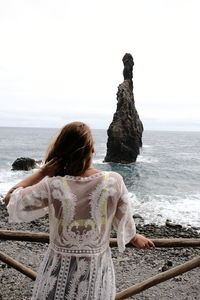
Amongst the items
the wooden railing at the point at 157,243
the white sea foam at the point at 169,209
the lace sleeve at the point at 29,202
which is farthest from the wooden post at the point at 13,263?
the white sea foam at the point at 169,209

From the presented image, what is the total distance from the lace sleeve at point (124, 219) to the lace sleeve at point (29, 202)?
51 centimetres

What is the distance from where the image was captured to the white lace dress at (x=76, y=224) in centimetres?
190

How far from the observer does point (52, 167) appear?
190 cm

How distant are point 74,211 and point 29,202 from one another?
32 cm

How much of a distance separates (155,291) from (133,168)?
Result: 28826 millimetres

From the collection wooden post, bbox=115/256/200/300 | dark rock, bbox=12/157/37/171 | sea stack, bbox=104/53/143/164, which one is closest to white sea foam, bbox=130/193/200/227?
wooden post, bbox=115/256/200/300

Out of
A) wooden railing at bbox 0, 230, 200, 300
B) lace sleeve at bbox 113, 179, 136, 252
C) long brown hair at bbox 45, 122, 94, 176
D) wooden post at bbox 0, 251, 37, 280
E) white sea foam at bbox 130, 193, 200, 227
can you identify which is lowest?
white sea foam at bbox 130, 193, 200, 227

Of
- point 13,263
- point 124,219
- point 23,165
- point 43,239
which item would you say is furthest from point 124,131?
point 124,219

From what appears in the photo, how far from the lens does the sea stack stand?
131ft

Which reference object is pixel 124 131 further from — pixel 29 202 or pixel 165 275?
pixel 29 202

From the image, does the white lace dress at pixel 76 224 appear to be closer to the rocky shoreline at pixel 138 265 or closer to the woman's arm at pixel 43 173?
the woman's arm at pixel 43 173

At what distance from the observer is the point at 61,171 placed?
194cm

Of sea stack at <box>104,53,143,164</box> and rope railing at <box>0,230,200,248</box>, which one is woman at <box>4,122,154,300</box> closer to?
rope railing at <box>0,230,200,248</box>

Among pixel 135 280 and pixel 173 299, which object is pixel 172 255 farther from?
pixel 173 299
